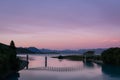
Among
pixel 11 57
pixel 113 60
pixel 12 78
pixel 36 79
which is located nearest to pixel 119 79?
pixel 36 79

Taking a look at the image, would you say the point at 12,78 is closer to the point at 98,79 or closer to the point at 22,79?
the point at 22,79

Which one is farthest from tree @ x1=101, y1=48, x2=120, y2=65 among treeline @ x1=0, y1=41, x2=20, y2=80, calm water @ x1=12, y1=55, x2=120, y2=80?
treeline @ x1=0, y1=41, x2=20, y2=80

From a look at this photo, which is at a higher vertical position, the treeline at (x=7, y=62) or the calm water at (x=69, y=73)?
the treeline at (x=7, y=62)

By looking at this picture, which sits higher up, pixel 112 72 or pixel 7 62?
pixel 7 62

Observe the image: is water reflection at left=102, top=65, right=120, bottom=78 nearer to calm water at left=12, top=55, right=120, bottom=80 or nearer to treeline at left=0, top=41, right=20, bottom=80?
calm water at left=12, top=55, right=120, bottom=80

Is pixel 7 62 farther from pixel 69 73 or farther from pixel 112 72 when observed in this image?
pixel 112 72

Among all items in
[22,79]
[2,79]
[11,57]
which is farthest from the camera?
[11,57]

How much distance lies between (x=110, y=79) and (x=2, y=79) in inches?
1104

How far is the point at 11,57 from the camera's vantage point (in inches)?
2918

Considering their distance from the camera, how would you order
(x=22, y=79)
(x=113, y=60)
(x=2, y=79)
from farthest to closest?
(x=113, y=60), (x=22, y=79), (x=2, y=79)

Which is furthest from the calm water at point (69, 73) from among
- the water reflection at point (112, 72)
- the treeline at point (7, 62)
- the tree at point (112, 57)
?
the tree at point (112, 57)

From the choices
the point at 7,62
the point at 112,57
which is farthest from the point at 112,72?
the point at 112,57

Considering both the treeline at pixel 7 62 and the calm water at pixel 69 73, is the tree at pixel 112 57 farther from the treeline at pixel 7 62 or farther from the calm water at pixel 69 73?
the treeline at pixel 7 62

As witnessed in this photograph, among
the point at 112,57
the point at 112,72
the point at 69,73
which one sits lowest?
the point at 112,72
